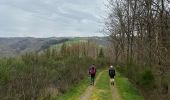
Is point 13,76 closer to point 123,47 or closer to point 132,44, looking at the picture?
point 132,44

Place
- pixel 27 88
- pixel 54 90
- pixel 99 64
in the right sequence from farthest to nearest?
pixel 99 64
pixel 54 90
pixel 27 88

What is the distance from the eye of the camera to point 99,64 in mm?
86562

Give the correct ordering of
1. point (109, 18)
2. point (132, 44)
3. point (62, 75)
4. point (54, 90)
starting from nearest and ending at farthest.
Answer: point (54, 90)
point (62, 75)
point (132, 44)
point (109, 18)

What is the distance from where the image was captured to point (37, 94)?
26.4 meters

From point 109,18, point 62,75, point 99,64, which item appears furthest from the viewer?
point 99,64

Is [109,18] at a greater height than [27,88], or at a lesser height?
greater

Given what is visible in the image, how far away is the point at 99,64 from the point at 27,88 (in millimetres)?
61416

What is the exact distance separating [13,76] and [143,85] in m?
12.2

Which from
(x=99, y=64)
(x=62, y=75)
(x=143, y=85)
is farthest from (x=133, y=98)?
(x=99, y=64)

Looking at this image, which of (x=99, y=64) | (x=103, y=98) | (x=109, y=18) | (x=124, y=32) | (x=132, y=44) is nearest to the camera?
(x=103, y=98)

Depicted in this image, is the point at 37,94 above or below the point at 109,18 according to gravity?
below

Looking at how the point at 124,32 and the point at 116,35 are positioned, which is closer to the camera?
the point at 124,32

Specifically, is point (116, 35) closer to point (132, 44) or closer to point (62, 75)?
point (132, 44)

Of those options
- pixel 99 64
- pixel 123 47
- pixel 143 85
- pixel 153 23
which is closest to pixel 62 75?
pixel 143 85
